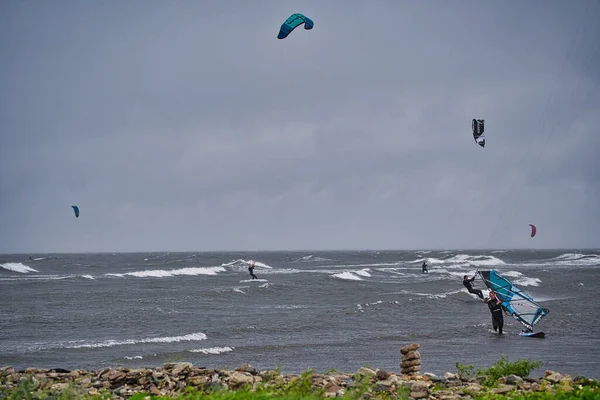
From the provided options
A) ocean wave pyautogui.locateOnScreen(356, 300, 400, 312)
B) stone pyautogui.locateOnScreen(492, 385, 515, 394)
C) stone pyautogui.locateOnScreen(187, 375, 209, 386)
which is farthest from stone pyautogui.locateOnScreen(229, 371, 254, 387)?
ocean wave pyautogui.locateOnScreen(356, 300, 400, 312)

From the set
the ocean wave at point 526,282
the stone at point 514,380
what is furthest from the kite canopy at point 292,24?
the ocean wave at point 526,282

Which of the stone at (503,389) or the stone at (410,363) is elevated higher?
the stone at (503,389)

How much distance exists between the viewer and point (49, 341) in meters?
18.2

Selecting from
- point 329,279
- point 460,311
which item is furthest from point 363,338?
point 329,279

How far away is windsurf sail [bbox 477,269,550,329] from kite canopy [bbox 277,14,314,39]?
9.97m

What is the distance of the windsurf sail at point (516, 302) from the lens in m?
19.7

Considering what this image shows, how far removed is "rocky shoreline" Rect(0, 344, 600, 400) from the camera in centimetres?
862

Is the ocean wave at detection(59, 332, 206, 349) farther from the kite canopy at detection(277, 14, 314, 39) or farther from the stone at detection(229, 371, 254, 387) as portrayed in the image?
the kite canopy at detection(277, 14, 314, 39)

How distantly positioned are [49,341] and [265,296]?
16.6m

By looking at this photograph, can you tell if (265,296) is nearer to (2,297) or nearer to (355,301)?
(355,301)

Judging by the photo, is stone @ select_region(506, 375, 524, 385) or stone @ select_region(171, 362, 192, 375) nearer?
stone @ select_region(506, 375, 524, 385)

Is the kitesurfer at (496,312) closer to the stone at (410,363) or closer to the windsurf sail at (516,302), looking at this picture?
the windsurf sail at (516,302)

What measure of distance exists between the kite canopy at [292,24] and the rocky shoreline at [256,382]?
10.5m

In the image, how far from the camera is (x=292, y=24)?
18.0 m
